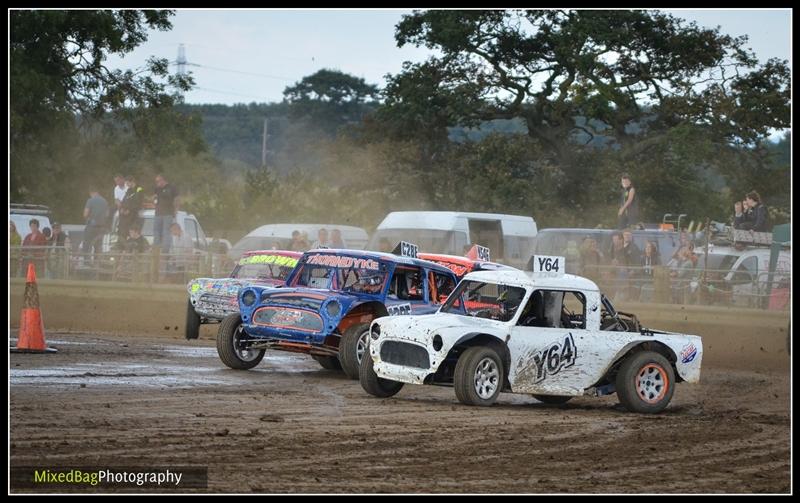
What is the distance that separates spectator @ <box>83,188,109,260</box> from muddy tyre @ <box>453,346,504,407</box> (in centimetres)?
1630

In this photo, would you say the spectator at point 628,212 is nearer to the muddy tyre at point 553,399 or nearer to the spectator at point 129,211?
the spectator at point 129,211

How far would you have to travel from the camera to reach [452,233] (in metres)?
29.2

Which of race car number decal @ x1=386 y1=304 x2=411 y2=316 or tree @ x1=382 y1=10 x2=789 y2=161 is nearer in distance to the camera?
race car number decal @ x1=386 y1=304 x2=411 y2=316

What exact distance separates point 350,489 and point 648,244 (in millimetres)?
17180

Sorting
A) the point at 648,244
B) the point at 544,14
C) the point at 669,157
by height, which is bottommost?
the point at 648,244

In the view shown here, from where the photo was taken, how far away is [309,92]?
2943 inches

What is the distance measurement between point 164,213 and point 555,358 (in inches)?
589

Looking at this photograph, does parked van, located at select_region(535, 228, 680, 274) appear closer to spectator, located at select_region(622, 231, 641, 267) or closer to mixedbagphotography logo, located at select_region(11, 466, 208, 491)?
spectator, located at select_region(622, 231, 641, 267)

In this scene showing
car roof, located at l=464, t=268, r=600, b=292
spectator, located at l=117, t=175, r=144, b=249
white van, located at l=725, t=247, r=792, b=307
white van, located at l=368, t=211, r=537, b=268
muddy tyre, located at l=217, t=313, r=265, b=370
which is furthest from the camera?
white van, located at l=368, t=211, r=537, b=268

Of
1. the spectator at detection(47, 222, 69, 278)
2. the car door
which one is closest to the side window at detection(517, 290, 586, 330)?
the car door

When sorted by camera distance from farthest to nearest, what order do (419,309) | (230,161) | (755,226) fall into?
1. (230,161)
2. (755,226)
3. (419,309)

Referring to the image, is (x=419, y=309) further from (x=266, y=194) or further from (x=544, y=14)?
(x=266, y=194)

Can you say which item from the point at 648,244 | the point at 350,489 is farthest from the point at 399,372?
the point at 648,244

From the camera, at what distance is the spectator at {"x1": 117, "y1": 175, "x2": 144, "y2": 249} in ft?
91.5
